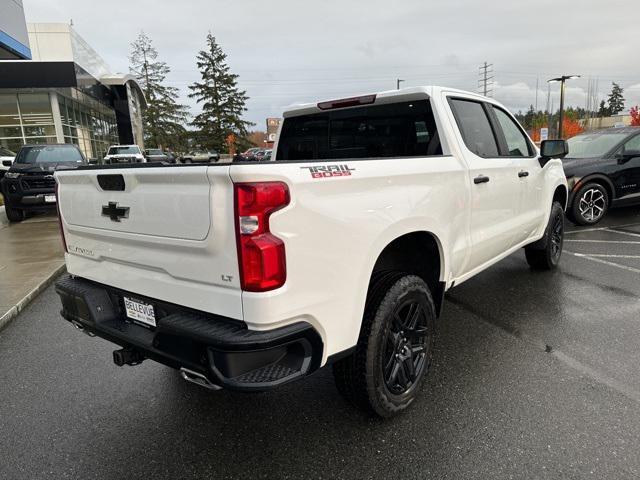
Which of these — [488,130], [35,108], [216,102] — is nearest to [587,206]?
[488,130]

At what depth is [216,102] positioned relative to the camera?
192ft

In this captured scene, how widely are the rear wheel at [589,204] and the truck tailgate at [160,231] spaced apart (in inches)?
322

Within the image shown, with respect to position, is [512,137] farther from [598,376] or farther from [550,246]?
[598,376]

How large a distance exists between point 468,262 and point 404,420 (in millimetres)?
1314

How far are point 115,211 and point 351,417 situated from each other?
71.0 inches

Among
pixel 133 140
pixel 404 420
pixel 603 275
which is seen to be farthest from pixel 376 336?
pixel 133 140

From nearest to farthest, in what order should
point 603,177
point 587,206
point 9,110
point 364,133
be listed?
point 364,133
point 603,177
point 587,206
point 9,110

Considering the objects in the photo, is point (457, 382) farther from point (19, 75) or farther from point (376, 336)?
point (19, 75)

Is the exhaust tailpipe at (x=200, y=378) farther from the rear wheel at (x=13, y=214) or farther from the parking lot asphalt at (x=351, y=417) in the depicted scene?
the rear wheel at (x=13, y=214)

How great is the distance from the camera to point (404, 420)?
2.67 meters

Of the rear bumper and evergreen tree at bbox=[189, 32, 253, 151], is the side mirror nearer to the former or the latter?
the rear bumper

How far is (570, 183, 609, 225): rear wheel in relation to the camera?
8.30 metres

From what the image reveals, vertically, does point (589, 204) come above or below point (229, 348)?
below

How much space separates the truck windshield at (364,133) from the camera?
3.43m
